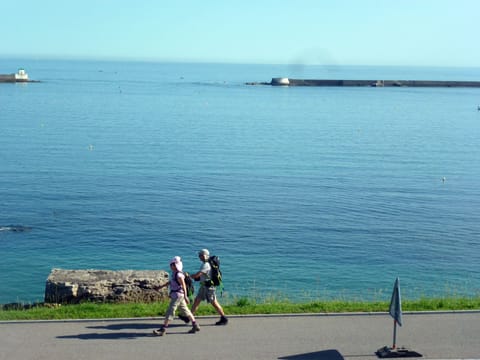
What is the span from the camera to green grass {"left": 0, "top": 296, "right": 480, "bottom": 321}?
15750 mm

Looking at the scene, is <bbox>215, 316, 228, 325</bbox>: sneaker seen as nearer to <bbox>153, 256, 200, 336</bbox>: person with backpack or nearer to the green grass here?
<bbox>153, 256, 200, 336</bbox>: person with backpack

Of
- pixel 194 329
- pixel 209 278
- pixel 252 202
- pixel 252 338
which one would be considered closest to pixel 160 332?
pixel 194 329

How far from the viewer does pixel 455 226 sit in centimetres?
4219

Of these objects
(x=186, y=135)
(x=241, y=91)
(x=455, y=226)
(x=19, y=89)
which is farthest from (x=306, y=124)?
(x=19, y=89)

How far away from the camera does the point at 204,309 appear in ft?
54.1

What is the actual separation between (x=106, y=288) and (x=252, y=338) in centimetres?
537

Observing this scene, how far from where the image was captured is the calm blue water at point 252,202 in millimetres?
31797

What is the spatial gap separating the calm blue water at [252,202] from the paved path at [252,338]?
384 inches

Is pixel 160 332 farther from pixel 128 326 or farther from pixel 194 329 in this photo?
pixel 128 326

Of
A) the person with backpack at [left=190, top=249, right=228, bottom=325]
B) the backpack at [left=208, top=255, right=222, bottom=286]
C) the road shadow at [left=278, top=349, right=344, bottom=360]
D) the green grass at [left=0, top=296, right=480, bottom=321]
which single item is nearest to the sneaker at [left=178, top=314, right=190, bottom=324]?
the person with backpack at [left=190, top=249, right=228, bottom=325]

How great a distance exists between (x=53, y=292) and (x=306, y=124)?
86182mm

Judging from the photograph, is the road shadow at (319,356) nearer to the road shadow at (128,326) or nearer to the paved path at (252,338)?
the paved path at (252,338)

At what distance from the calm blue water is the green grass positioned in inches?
323

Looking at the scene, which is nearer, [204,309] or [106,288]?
[204,309]
